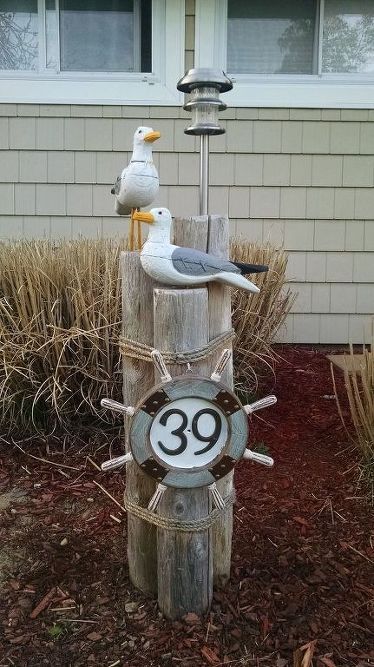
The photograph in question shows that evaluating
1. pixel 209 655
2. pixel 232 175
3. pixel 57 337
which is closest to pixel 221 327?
pixel 209 655

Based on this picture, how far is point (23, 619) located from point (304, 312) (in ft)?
11.2

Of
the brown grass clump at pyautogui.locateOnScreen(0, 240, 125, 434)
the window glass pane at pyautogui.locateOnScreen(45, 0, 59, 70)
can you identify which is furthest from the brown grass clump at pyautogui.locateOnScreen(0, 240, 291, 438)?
the window glass pane at pyautogui.locateOnScreen(45, 0, 59, 70)

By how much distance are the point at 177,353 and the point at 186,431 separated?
0.69ft

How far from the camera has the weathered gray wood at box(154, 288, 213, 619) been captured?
5.16ft

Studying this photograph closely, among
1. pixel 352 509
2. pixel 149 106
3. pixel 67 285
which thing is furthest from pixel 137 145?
pixel 149 106

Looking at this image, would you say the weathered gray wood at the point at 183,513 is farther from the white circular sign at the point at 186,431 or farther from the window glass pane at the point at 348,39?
the window glass pane at the point at 348,39

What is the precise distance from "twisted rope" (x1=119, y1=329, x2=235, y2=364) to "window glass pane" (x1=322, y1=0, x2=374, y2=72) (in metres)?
3.53

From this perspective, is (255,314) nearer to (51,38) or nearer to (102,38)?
(102,38)

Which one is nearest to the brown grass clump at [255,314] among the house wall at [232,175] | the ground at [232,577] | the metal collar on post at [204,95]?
the ground at [232,577]

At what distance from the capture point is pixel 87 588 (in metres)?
1.83

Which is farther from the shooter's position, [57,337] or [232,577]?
[57,337]

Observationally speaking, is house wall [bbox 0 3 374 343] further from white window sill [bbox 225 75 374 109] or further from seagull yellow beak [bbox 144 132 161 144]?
seagull yellow beak [bbox 144 132 161 144]

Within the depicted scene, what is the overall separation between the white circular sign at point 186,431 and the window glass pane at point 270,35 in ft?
11.8

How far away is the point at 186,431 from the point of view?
5.14ft
